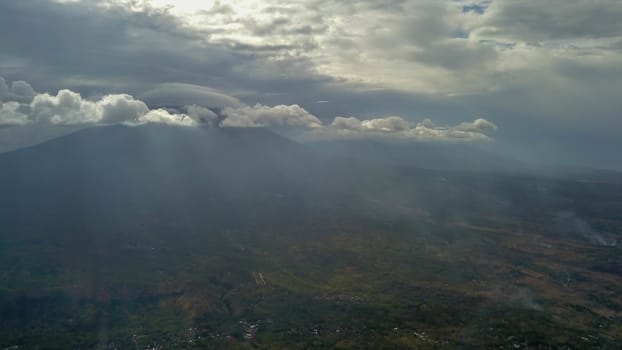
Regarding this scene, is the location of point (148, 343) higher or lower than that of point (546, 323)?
lower

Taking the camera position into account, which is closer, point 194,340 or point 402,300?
point 194,340

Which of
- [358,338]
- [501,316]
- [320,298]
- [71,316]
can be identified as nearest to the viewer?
[358,338]

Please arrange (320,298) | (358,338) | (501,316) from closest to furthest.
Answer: (358,338)
(501,316)
(320,298)

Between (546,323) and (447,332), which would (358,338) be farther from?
(546,323)

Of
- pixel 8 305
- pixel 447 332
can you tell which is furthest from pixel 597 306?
pixel 8 305

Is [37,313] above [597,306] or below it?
below

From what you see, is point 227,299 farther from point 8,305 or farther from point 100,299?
point 8,305

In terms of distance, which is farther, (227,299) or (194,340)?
(227,299)

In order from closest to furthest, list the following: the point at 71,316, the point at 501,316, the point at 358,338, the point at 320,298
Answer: the point at 358,338 < the point at 501,316 < the point at 71,316 < the point at 320,298

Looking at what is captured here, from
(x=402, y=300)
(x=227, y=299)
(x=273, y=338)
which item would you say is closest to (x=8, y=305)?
(x=227, y=299)
